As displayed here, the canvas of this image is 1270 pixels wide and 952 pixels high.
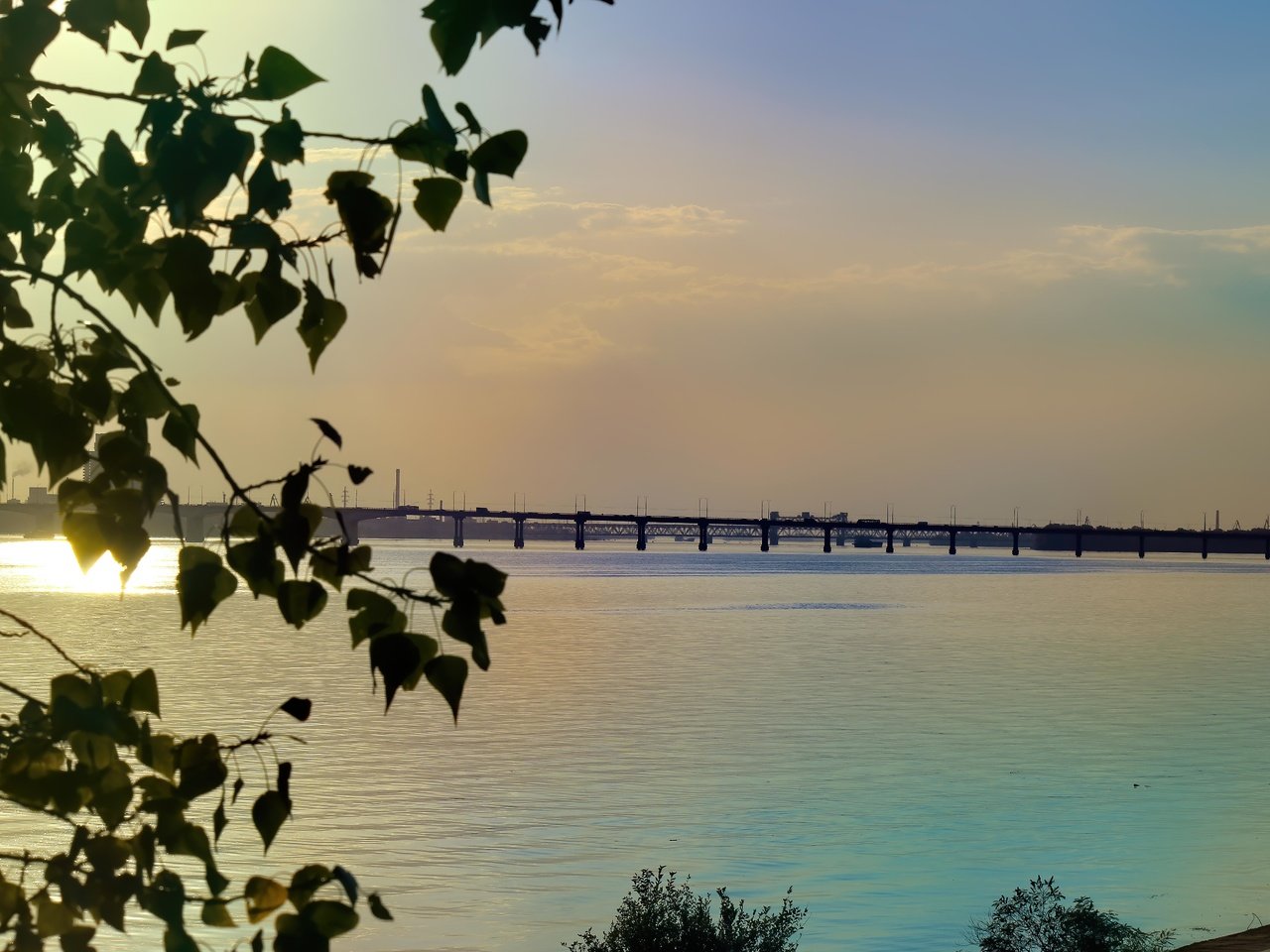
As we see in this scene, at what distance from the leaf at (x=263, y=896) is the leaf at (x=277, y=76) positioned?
1375 mm

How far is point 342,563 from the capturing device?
2.85m

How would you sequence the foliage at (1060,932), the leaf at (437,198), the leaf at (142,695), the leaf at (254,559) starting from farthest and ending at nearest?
the foliage at (1060,932), the leaf at (142,695), the leaf at (254,559), the leaf at (437,198)

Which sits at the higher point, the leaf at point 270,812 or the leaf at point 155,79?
the leaf at point 155,79

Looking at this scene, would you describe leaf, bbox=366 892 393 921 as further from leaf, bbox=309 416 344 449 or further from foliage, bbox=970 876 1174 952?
foliage, bbox=970 876 1174 952

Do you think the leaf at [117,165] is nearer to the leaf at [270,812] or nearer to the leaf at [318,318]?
the leaf at [318,318]

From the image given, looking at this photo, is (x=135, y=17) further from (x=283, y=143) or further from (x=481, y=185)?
(x=481, y=185)

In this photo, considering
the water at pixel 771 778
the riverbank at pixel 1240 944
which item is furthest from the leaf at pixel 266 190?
the water at pixel 771 778

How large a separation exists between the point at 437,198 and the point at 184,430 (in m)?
0.68

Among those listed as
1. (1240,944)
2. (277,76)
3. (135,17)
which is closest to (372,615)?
(277,76)

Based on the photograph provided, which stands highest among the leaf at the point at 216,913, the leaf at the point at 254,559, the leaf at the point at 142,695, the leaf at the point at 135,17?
the leaf at the point at 135,17

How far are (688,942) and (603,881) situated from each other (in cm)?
580

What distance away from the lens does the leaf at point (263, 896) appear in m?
2.87

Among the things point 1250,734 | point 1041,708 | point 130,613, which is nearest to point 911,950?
point 1250,734

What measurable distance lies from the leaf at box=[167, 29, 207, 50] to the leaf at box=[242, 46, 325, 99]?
0.49ft
